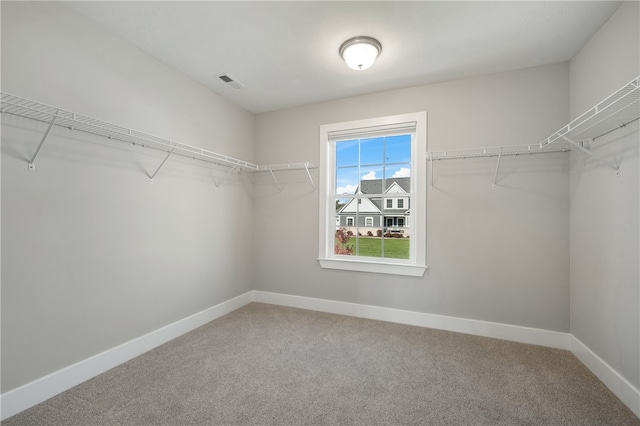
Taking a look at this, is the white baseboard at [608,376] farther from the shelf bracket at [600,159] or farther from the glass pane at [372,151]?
the glass pane at [372,151]

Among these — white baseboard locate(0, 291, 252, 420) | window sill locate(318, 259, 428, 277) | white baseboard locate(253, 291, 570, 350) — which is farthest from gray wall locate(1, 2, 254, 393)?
window sill locate(318, 259, 428, 277)

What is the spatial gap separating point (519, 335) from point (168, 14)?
3752 mm

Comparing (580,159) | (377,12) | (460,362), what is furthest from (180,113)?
(580,159)

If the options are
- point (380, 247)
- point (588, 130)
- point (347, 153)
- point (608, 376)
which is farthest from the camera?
point (347, 153)

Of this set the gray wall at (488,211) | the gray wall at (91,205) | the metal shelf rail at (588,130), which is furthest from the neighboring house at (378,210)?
the gray wall at (91,205)

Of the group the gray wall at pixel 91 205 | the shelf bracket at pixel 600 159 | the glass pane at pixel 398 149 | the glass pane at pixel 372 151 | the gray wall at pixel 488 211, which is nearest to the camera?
the gray wall at pixel 91 205

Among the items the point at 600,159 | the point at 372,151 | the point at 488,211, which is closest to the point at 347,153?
the point at 372,151

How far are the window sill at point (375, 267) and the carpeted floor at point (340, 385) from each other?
0.60m

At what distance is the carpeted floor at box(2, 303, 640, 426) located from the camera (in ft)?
5.07

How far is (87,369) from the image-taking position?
1884 millimetres

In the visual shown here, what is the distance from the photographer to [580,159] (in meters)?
2.19

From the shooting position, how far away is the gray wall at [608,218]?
1642 mm

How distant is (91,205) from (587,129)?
345cm

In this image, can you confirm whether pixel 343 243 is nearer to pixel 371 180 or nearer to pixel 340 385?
pixel 371 180
